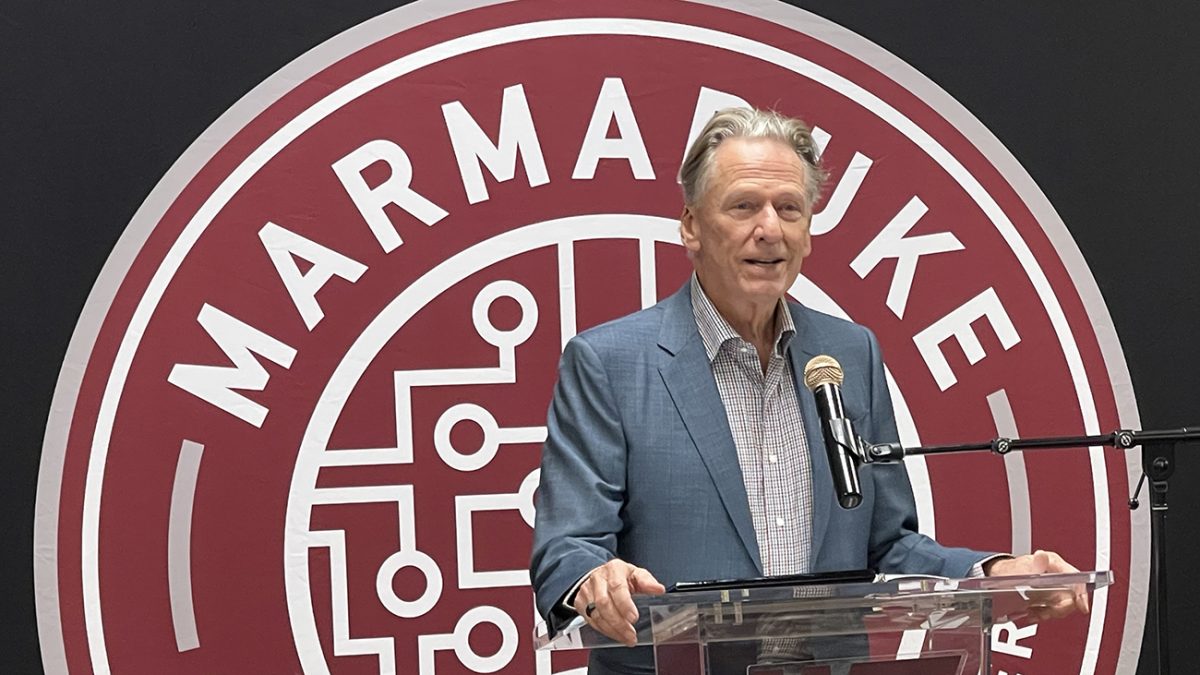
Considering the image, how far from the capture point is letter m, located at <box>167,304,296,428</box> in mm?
2885

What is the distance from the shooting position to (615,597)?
5.24 ft

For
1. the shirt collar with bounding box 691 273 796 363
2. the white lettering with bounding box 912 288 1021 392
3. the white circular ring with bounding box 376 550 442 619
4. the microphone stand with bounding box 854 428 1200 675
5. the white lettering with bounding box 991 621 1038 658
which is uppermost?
the white lettering with bounding box 912 288 1021 392

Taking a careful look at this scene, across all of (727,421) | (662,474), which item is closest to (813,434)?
(727,421)

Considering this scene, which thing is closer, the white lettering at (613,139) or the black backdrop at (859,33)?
the black backdrop at (859,33)

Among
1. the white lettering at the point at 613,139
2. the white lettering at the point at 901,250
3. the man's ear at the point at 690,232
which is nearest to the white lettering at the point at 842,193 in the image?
the white lettering at the point at 901,250

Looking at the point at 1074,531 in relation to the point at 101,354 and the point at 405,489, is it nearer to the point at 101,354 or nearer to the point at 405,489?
the point at 405,489

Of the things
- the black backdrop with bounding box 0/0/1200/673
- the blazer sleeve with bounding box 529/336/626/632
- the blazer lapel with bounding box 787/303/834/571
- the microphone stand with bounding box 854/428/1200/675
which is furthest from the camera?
the black backdrop with bounding box 0/0/1200/673

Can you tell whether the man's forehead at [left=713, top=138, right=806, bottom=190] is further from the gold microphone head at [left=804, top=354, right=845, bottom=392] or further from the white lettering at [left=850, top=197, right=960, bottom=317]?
the white lettering at [left=850, top=197, right=960, bottom=317]

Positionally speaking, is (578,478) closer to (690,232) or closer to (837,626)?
(690,232)

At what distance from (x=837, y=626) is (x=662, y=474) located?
52cm

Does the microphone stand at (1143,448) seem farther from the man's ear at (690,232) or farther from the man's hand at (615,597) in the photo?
the man's ear at (690,232)

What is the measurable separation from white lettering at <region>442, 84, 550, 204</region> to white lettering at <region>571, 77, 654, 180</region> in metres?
0.09

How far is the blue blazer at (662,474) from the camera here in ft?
6.56

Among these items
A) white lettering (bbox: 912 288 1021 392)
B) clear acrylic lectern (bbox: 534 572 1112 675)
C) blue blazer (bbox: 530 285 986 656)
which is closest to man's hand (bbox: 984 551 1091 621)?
clear acrylic lectern (bbox: 534 572 1112 675)
